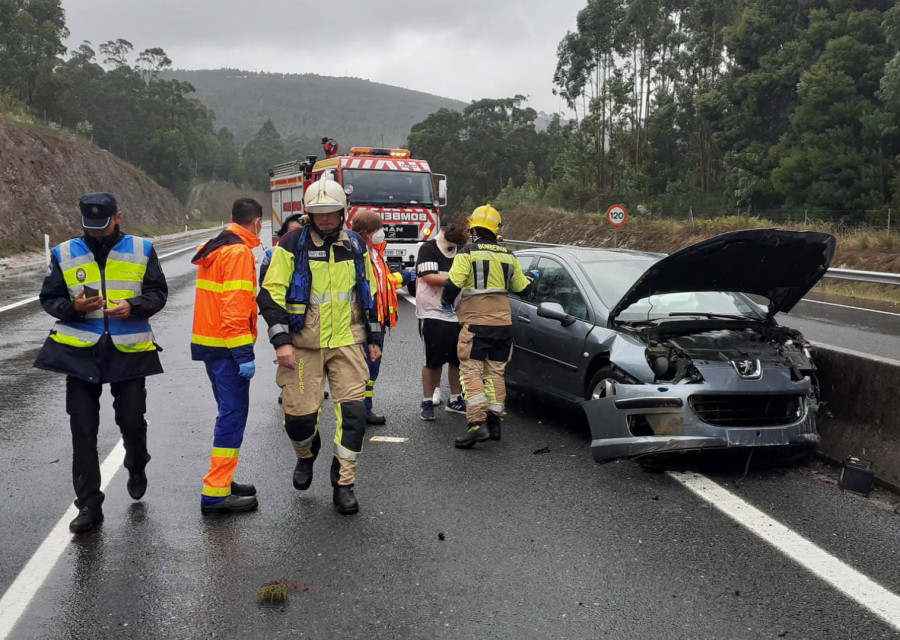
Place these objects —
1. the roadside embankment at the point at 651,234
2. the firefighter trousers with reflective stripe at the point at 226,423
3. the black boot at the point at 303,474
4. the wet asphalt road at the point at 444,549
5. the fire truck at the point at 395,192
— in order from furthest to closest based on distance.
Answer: the roadside embankment at the point at 651,234 → the fire truck at the point at 395,192 → the black boot at the point at 303,474 → the firefighter trousers with reflective stripe at the point at 226,423 → the wet asphalt road at the point at 444,549

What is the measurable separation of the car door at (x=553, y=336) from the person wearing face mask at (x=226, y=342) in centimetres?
259

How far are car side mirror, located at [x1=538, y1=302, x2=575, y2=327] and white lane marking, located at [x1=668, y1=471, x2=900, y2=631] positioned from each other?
1520 millimetres

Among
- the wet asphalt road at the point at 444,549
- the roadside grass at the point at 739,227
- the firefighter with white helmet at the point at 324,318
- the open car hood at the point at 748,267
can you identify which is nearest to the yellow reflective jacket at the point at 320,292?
the firefighter with white helmet at the point at 324,318

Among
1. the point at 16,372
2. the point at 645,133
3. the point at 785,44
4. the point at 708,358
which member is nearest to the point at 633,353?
the point at 708,358

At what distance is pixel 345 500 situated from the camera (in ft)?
15.9

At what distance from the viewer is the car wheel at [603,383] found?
5688 mm

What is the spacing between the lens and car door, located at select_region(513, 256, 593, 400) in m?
6.46

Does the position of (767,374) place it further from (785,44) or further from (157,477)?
(785,44)

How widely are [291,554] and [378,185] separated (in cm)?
1412

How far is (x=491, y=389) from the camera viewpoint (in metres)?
6.44

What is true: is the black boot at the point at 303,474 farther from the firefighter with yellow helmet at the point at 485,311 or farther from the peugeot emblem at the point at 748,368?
the peugeot emblem at the point at 748,368

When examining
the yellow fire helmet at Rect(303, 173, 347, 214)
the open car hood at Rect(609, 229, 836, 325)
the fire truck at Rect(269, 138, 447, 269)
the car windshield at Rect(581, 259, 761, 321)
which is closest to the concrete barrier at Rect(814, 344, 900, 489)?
the open car hood at Rect(609, 229, 836, 325)

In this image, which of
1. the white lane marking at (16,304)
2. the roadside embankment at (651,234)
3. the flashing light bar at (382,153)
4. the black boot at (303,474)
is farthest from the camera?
the roadside embankment at (651,234)

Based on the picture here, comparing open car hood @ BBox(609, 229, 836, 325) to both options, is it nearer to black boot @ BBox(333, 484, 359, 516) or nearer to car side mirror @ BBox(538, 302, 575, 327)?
car side mirror @ BBox(538, 302, 575, 327)
